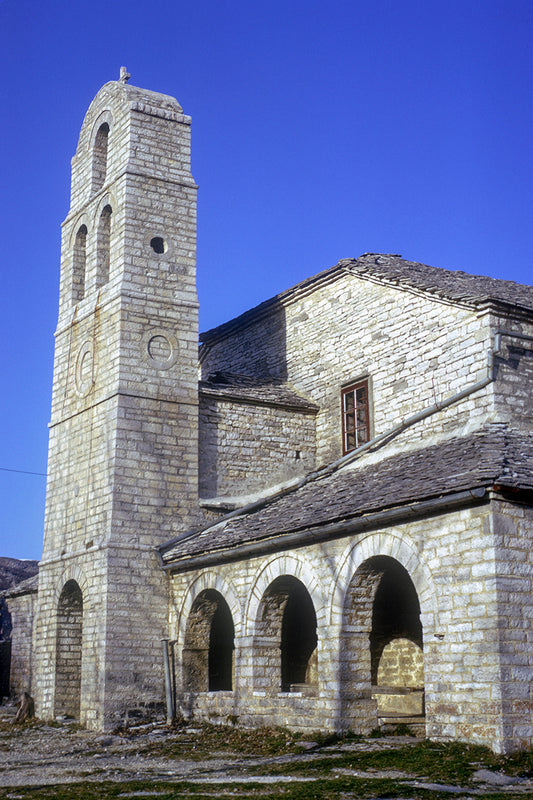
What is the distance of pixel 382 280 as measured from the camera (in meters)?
15.8

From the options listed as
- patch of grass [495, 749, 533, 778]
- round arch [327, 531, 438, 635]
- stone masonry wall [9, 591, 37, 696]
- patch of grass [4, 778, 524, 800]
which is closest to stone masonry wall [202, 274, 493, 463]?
round arch [327, 531, 438, 635]

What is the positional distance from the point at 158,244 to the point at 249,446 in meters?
3.96

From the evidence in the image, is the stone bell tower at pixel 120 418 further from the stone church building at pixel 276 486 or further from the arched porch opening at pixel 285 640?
the arched porch opening at pixel 285 640

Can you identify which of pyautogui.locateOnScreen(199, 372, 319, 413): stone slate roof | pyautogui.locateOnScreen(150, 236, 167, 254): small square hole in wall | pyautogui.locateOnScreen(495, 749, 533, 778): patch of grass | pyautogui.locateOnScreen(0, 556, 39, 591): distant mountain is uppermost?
pyautogui.locateOnScreen(150, 236, 167, 254): small square hole in wall

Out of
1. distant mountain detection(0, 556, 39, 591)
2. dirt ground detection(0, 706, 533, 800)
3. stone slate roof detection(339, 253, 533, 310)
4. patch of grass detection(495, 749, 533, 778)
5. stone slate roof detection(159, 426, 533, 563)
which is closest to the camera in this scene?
dirt ground detection(0, 706, 533, 800)

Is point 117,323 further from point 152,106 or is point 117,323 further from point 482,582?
point 482,582

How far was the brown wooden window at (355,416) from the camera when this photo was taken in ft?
52.3

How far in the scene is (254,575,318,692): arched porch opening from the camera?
1274 cm

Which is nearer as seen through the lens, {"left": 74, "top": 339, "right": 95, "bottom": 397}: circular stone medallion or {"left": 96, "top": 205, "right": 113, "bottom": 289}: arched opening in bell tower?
{"left": 74, "top": 339, "right": 95, "bottom": 397}: circular stone medallion

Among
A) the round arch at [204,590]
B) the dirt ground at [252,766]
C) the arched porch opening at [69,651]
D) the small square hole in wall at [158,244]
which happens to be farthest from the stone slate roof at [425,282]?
the arched porch opening at [69,651]

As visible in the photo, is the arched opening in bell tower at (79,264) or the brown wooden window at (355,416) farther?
the arched opening in bell tower at (79,264)

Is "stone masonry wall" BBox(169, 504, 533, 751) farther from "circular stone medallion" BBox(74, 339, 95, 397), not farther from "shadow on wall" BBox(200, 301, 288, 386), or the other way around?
"shadow on wall" BBox(200, 301, 288, 386)

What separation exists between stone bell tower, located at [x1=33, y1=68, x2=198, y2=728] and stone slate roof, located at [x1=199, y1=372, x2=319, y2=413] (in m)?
0.65

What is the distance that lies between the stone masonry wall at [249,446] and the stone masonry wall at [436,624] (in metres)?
3.33
